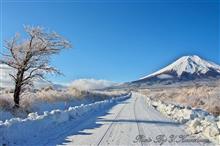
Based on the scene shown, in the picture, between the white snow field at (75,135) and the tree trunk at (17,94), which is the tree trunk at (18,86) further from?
the white snow field at (75,135)

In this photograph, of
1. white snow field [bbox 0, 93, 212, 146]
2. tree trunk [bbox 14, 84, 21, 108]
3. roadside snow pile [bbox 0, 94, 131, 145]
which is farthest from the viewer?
tree trunk [bbox 14, 84, 21, 108]

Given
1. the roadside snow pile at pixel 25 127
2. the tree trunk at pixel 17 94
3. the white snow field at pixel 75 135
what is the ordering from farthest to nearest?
the tree trunk at pixel 17 94 < the white snow field at pixel 75 135 < the roadside snow pile at pixel 25 127

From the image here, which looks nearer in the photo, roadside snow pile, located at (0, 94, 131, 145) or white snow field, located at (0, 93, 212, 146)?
roadside snow pile, located at (0, 94, 131, 145)

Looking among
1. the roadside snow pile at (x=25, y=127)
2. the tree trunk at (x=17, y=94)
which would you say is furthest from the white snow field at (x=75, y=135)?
the tree trunk at (x=17, y=94)

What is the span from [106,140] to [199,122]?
6.44 meters

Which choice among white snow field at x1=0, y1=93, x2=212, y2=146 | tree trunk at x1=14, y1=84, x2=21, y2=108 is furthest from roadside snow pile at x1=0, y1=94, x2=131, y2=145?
tree trunk at x1=14, y1=84, x2=21, y2=108

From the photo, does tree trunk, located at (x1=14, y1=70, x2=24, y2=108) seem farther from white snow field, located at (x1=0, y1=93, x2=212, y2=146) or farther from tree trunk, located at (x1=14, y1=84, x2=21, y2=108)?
white snow field, located at (x1=0, y1=93, x2=212, y2=146)

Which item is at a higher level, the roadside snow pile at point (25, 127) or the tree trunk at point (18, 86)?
the tree trunk at point (18, 86)

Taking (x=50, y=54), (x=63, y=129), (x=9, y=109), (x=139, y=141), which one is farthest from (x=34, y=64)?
(x=139, y=141)

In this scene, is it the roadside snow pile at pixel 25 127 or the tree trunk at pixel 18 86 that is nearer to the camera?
the roadside snow pile at pixel 25 127

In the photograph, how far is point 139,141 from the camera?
1628 cm

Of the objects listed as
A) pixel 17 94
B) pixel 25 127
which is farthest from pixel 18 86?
pixel 25 127

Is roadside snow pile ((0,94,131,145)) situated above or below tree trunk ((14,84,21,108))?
below

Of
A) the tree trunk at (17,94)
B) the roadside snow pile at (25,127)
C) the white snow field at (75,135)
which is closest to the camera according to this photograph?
the roadside snow pile at (25,127)
